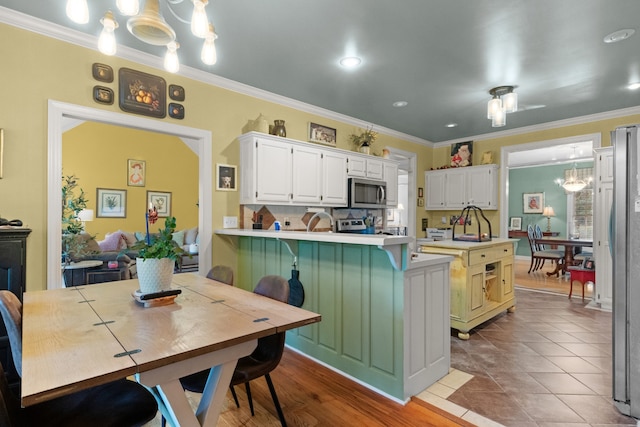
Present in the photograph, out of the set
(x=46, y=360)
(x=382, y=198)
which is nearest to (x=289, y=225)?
(x=382, y=198)

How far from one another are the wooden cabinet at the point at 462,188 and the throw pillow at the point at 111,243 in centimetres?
584

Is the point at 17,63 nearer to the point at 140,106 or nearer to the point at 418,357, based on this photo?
the point at 140,106

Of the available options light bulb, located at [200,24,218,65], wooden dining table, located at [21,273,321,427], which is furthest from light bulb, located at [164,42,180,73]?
wooden dining table, located at [21,273,321,427]

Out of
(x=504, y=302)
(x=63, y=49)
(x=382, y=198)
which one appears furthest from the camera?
(x=382, y=198)

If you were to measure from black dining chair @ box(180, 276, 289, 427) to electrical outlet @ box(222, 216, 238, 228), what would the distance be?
5.47ft

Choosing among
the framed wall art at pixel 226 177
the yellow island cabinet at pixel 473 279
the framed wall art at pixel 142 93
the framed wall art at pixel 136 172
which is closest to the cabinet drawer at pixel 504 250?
the yellow island cabinet at pixel 473 279

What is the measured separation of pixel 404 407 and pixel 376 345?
386mm

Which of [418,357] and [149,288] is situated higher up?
[149,288]

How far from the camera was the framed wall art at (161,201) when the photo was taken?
24.0 feet

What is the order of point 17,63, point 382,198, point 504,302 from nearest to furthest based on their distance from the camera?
1. point 17,63
2. point 504,302
3. point 382,198

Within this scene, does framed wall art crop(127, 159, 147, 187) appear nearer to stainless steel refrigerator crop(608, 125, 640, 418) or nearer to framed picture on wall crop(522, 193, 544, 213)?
stainless steel refrigerator crop(608, 125, 640, 418)

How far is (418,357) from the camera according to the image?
7.29 ft

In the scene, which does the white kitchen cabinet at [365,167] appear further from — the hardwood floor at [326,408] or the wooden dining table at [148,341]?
the wooden dining table at [148,341]

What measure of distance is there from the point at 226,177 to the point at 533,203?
9.27 m
